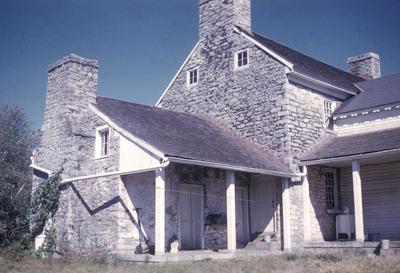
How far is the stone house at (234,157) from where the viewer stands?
15500 millimetres

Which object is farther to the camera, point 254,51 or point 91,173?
point 254,51

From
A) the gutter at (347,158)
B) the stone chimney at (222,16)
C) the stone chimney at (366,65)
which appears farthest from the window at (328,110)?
the stone chimney at (366,65)

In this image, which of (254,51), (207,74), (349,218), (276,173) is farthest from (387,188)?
(207,74)

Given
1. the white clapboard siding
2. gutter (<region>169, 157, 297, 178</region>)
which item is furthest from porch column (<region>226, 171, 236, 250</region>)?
the white clapboard siding

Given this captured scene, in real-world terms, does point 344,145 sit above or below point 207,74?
below

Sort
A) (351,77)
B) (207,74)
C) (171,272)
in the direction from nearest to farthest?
(171,272) < (207,74) < (351,77)

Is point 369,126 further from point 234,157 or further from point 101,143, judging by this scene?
point 101,143

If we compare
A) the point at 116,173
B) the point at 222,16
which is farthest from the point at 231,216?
the point at 222,16

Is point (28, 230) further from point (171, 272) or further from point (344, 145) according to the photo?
point (344, 145)

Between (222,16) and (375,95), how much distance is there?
24.1ft

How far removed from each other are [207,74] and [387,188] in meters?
8.91

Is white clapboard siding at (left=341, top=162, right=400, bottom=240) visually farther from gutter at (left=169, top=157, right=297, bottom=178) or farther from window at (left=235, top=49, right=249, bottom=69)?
window at (left=235, top=49, right=249, bottom=69)

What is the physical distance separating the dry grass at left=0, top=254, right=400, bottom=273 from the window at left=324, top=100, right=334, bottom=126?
7.32 meters

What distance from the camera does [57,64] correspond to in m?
18.1
